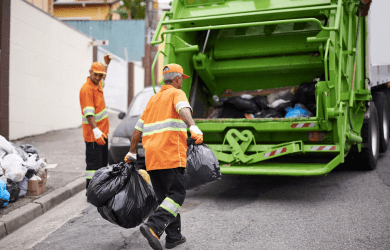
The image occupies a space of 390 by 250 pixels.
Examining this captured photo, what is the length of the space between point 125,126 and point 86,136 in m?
1.69

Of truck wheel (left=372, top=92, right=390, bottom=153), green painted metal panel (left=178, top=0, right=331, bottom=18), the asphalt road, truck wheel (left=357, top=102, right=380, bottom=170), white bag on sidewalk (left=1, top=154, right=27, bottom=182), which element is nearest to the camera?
the asphalt road

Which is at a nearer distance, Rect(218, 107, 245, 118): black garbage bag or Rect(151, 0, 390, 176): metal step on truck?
Rect(151, 0, 390, 176): metal step on truck

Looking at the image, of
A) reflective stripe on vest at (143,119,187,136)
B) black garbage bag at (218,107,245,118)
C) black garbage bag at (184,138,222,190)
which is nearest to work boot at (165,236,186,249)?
black garbage bag at (184,138,222,190)

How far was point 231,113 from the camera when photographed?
19.3 ft

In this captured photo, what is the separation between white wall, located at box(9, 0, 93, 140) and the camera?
865cm

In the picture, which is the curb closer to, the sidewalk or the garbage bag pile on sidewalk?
the sidewalk

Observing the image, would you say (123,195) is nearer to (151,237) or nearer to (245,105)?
(151,237)

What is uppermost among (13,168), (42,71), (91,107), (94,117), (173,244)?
(42,71)

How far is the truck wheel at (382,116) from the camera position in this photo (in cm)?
684

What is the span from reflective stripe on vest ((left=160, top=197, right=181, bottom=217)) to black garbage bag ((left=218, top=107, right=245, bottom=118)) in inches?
115

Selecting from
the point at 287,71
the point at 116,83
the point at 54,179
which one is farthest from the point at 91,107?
the point at 116,83

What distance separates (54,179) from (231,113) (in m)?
2.59

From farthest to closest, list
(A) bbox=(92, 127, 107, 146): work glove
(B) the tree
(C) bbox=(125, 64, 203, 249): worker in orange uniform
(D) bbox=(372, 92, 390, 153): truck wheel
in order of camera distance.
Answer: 1. (B) the tree
2. (D) bbox=(372, 92, 390, 153): truck wheel
3. (A) bbox=(92, 127, 107, 146): work glove
4. (C) bbox=(125, 64, 203, 249): worker in orange uniform

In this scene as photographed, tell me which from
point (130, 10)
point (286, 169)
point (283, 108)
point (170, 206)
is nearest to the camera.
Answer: point (170, 206)
